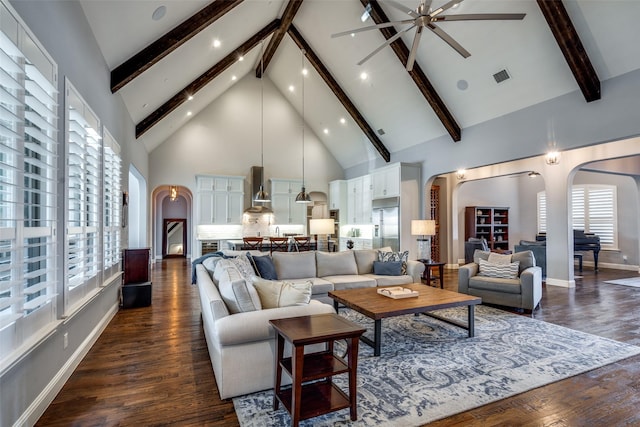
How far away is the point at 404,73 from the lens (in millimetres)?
6883

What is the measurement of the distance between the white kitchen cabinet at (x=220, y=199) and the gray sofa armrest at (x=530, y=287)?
7401 mm

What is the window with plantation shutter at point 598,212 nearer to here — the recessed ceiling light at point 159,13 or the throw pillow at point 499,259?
the throw pillow at point 499,259

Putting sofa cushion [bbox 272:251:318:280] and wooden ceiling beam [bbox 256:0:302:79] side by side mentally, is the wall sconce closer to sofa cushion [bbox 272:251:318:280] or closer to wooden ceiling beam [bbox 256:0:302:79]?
sofa cushion [bbox 272:251:318:280]

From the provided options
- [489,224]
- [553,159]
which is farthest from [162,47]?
[489,224]

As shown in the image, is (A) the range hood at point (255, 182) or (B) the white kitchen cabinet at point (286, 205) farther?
(B) the white kitchen cabinet at point (286, 205)

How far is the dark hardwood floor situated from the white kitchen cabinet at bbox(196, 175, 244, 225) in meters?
5.21

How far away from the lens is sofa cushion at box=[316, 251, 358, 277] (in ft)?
17.6

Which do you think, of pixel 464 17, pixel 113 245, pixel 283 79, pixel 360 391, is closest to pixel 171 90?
pixel 113 245

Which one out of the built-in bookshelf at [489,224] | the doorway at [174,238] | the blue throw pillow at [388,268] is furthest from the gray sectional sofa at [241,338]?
the doorway at [174,238]

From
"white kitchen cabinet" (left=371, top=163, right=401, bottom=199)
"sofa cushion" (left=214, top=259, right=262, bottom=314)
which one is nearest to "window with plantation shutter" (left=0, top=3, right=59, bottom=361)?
"sofa cushion" (left=214, top=259, right=262, bottom=314)

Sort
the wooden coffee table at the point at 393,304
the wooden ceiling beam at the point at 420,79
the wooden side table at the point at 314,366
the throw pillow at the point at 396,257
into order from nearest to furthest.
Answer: the wooden side table at the point at 314,366 → the wooden coffee table at the point at 393,304 → the throw pillow at the point at 396,257 → the wooden ceiling beam at the point at 420,79

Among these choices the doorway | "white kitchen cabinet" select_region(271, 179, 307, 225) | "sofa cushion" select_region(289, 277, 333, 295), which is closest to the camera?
"sofa cushion" select_region(289, 277, 333, 295)

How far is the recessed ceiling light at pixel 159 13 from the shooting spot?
3.91 metres

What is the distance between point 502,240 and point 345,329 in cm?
1067
